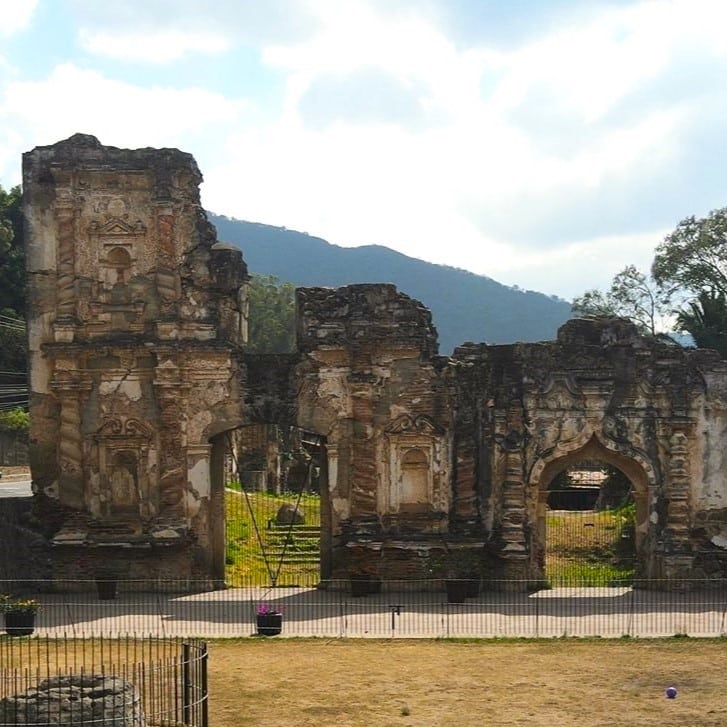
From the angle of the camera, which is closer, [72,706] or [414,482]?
[72,706]

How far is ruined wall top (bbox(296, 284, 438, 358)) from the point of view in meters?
24.9

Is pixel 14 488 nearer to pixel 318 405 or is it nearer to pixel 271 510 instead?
pixel 271 510

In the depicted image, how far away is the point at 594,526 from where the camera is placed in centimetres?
3412

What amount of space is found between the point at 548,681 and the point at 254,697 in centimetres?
408

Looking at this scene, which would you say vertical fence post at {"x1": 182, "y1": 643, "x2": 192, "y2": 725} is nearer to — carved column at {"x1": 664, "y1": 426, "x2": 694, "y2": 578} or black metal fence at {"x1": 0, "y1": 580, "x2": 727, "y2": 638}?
black metal fence at {"x1": 0, "y1": 580, "x2": 727, "y2": 638}

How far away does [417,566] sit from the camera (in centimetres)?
2436

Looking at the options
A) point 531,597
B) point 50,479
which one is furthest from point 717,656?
point 50,479

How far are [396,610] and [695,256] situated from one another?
32.1 meters

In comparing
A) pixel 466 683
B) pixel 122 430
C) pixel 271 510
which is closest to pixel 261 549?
pixel 271 510

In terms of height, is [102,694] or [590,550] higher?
[102,694]

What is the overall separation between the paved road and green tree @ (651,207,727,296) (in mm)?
27688

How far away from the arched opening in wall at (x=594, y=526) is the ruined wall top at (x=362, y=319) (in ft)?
13.5

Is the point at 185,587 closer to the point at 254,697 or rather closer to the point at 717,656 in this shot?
the point at 254,697

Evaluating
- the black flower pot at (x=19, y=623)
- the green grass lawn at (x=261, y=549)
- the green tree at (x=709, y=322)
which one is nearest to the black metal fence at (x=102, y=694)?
the black flower pot at (x=19, y=623)
